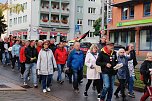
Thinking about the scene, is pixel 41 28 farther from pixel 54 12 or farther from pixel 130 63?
pixel 130 63

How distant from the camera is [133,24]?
42.0 m

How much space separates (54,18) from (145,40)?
121 ft

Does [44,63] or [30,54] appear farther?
[30,54]

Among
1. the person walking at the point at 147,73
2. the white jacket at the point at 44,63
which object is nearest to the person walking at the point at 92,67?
the white jacket at the point at 44,63

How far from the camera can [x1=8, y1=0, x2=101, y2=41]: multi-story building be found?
238 feet

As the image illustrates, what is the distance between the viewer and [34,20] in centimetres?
7256

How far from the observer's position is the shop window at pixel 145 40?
1565 inches

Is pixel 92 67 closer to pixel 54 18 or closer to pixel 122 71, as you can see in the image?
pixel 122 71

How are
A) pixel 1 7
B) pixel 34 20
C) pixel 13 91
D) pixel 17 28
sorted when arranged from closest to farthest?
pixel 13 91 < pixel 1 7 < pixel 34 20 < pixel 17 28

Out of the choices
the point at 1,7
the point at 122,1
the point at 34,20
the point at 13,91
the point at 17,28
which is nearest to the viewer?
the point at 13,91

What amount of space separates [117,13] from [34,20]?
29380mm

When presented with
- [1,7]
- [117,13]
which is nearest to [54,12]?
[117,13]

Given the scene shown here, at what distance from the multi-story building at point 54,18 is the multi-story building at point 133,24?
23796mm

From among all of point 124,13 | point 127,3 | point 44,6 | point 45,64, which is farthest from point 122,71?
point 44,6
